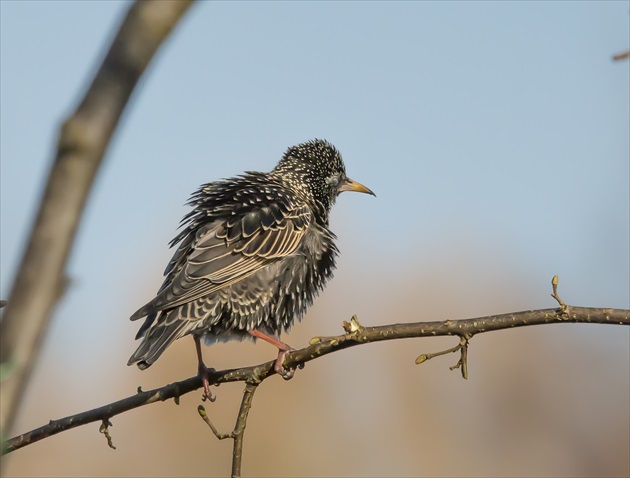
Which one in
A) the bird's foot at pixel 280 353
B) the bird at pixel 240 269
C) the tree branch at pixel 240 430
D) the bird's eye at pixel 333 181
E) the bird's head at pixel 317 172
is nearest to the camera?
the tree branch at pixel 240 430

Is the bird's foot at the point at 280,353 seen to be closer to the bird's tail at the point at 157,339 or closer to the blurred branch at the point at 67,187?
the bird's tail at the point at 157,339

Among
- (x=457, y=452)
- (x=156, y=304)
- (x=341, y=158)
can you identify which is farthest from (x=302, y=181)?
(x=457, y=452)

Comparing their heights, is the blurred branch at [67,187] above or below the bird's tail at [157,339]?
below

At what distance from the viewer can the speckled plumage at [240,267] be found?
608cm

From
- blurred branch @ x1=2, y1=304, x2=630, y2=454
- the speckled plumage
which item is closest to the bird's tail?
the speckled plumage

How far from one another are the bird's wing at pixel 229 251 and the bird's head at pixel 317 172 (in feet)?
2.54

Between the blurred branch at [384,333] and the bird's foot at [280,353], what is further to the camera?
the bird's foot at [280,353]

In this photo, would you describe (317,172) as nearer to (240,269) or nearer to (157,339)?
(240,269)

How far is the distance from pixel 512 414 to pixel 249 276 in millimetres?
20772

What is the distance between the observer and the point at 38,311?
1.28 metres

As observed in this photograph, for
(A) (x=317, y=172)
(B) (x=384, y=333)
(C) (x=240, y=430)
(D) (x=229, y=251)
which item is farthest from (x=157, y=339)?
(A) (x=317, y=172)

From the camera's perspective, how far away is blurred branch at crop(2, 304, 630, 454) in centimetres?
378

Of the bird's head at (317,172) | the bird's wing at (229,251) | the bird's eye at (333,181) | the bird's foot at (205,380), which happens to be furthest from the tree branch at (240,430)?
the bird's eye at (333,181)

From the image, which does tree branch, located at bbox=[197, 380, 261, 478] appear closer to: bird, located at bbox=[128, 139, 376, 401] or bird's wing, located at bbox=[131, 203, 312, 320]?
bird, located at bbox=[128, 139, 376, 401]
